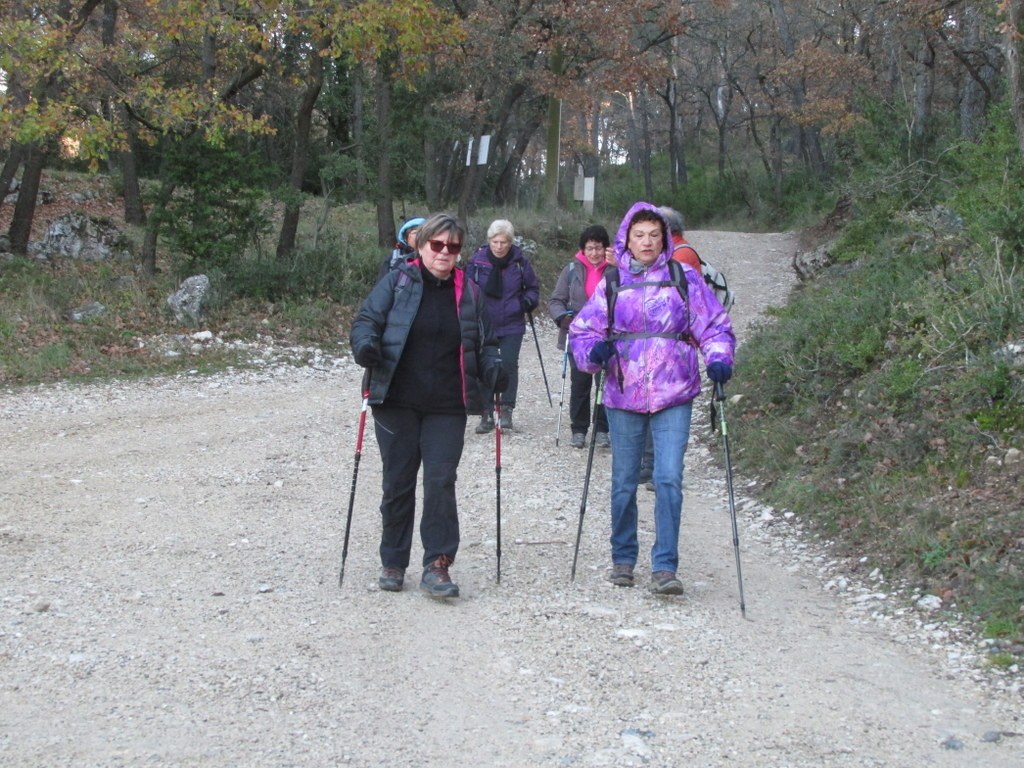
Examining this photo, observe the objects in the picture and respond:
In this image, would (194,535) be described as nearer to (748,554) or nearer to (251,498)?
(251,498)

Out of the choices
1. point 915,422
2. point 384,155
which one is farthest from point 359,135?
point 915,422

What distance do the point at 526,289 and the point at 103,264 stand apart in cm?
974

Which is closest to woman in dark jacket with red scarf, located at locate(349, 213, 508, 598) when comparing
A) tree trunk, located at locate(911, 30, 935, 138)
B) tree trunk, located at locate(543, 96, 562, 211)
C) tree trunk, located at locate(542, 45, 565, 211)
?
tree trunk, located at locate(911, 30, 935, 138)

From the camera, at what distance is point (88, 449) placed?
979 centimetres

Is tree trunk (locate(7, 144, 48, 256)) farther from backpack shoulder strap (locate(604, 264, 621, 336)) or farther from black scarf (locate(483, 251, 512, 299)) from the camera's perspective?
backpack shoulder strap (locate(604, 264, 621, 336))

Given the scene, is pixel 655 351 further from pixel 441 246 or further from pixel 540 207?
pixel 540 207

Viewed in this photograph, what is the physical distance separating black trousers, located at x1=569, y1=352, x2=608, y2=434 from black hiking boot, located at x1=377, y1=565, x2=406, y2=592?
151 inches

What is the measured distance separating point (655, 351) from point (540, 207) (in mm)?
21652

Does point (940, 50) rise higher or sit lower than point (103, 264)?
higher

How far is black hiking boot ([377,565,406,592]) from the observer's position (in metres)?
6.23

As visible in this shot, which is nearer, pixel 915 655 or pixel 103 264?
pixel 915 655

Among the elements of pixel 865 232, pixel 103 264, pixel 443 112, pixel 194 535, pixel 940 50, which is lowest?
pixel 194 535

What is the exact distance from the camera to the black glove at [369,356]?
19.1 ft

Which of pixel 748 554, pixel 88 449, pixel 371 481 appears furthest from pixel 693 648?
pixel 88 449
